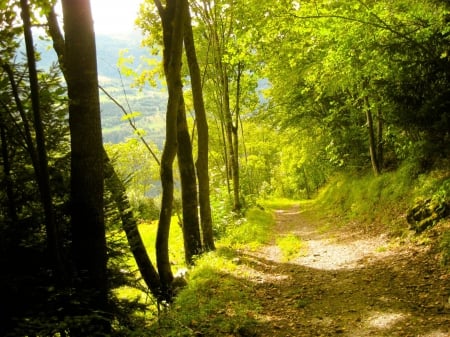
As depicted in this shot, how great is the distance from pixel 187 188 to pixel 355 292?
4978mm

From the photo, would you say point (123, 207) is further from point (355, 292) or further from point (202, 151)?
point (202, 151)

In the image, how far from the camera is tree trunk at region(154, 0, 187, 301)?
8211mm

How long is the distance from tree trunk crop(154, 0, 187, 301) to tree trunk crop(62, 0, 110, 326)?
12.6ft

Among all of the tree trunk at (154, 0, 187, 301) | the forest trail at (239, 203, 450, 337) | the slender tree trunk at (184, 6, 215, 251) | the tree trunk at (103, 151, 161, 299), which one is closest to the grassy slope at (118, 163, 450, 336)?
the forest trail at (239, 203, 450, 337)

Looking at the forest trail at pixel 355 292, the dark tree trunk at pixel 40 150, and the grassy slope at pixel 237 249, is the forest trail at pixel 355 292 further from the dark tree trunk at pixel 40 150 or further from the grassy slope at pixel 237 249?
the dark tree trunk at pixel 40 150

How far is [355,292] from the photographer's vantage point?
22.4 ft

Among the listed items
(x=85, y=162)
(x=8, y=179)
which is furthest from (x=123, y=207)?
(x=8, y=179)

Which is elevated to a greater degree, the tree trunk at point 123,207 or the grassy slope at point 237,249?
the tree trunk at point 123,207

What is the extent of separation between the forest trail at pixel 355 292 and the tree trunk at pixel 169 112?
81.4 inches

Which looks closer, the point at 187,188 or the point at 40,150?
the point at 40,150

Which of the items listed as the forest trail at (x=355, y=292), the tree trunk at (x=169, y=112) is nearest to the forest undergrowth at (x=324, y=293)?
the forest trail at (x=355, y=292)

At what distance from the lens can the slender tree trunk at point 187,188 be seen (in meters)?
9.94

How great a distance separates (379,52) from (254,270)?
18.4 feet

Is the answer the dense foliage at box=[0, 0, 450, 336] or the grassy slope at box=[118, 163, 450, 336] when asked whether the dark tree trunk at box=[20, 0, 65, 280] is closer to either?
the dense foliage at box=[0, 0, 450, 336]
